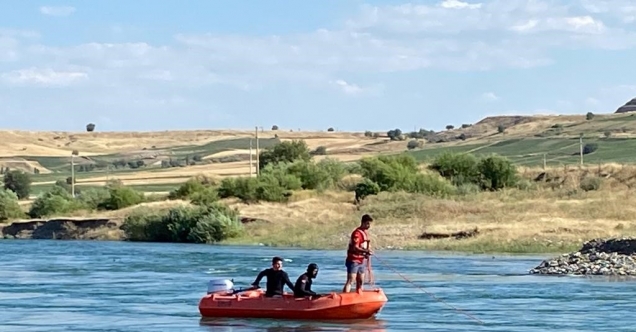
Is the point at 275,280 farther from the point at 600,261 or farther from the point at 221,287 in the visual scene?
the point at 600,261

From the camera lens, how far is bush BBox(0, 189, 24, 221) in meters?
88.9

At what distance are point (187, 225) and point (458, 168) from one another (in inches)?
894

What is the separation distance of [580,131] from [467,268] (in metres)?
112

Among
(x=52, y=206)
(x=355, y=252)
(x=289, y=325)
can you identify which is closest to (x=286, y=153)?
(x=52, y=206)

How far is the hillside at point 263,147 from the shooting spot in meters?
136

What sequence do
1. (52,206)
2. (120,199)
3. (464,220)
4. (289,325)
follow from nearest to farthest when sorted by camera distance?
1. (289,325)
2. (464,220)
3. (120,199)
4. (52,206)

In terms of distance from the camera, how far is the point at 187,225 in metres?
75.8

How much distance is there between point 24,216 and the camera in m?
89.8

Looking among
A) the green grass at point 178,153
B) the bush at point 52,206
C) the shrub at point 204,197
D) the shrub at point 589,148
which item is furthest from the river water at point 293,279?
the green grass at point 178,153

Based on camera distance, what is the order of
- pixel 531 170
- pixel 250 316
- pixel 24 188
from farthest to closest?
pixel 24 188, pixel 531 170, pixel 250 316

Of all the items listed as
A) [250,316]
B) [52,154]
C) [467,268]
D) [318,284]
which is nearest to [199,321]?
[250,316]

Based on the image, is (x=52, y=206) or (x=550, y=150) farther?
(x=550, y=150)

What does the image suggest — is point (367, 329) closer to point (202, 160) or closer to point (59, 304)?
point (59, 304)

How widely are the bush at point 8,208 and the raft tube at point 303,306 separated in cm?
5987
